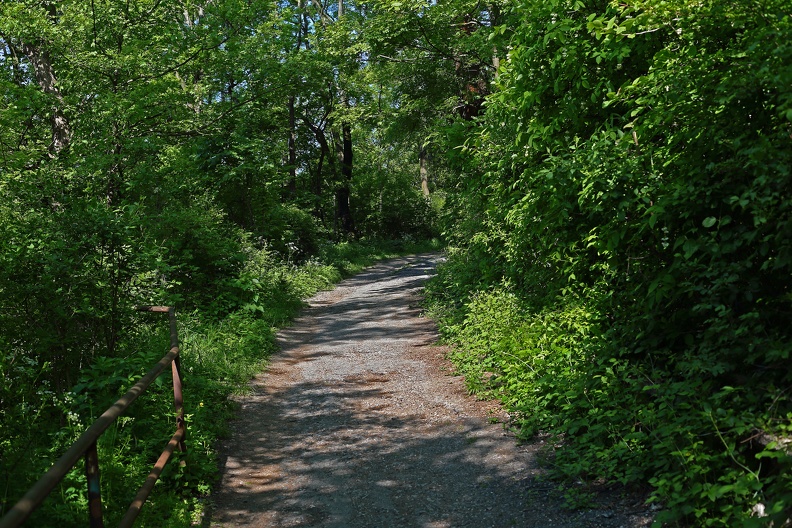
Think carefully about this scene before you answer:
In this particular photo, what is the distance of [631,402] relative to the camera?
5.25 meters

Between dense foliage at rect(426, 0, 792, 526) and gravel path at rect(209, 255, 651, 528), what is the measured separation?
44 cm

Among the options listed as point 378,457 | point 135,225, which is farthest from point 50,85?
point 378,457

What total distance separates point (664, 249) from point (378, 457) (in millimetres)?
3369

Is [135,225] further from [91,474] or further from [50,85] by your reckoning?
[50,85]

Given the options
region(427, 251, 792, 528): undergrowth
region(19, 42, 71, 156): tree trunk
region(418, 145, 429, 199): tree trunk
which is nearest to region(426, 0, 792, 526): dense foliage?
region(427, 251, 792, 528): undergrowth

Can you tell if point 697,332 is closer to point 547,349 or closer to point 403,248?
point 547,349

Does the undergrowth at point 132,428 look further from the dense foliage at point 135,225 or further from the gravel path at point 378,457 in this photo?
the gravel path at point 378,457

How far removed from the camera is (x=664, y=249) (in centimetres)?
530

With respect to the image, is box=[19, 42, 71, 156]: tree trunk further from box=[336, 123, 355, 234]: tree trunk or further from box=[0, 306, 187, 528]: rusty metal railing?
box=[336, 123, 355, 234]: tree trunk

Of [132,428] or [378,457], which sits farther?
[378,457]

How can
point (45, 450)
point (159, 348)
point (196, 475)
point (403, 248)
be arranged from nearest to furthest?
point (45, 450)
point (196, 475)
point (159, 348)
point (403, 248)

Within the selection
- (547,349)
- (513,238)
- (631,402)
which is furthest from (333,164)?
(631,402)

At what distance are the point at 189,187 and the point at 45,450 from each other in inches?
400

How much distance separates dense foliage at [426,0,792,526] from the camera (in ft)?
12.8
